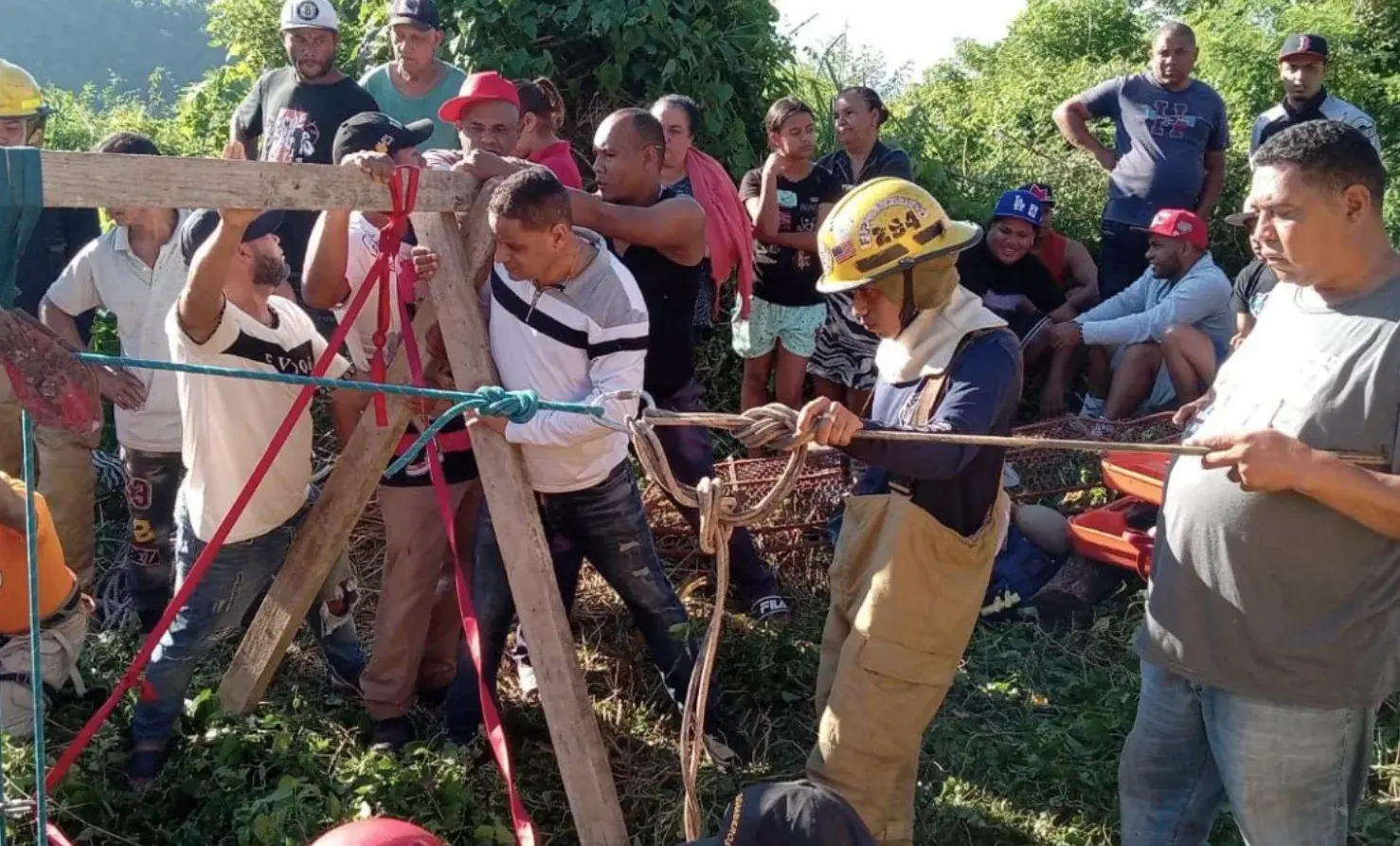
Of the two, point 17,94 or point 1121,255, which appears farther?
point 1121,255

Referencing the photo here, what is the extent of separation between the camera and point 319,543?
12.3 feet

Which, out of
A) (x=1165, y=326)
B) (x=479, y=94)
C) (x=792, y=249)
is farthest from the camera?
(x=1165, y=326)

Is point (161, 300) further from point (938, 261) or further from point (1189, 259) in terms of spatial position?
point (1189, 259)

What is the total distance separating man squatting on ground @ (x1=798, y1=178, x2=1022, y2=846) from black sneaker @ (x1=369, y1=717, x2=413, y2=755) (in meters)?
1.51

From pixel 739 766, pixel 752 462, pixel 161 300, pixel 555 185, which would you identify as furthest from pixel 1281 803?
pixel 161 300

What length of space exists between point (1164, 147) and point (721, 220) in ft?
11.2

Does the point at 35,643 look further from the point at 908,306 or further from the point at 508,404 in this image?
the point at 908,306

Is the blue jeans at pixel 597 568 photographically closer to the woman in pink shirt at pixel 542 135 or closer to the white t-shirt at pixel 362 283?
the white t-shirt at pixel 362 283

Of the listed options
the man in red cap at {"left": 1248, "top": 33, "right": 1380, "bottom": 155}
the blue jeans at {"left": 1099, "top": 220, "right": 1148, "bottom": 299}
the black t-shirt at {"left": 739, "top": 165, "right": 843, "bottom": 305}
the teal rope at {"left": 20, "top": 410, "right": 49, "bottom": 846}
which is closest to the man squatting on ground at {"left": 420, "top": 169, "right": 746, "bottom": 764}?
the teal rope at {"left": 20, "top": 410, "right": 49, "bottom": 846}

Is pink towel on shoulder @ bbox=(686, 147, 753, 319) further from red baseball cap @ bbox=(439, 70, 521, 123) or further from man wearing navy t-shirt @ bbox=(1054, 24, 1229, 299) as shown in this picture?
man wearing navy t-shirt @ bbox=(1054, 24, 1229, 299)

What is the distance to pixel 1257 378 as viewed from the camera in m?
2.66

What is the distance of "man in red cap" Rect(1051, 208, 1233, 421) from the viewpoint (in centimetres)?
650

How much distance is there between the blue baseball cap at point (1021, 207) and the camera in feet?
22.6

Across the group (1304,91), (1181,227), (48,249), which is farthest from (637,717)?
(1304,91)
